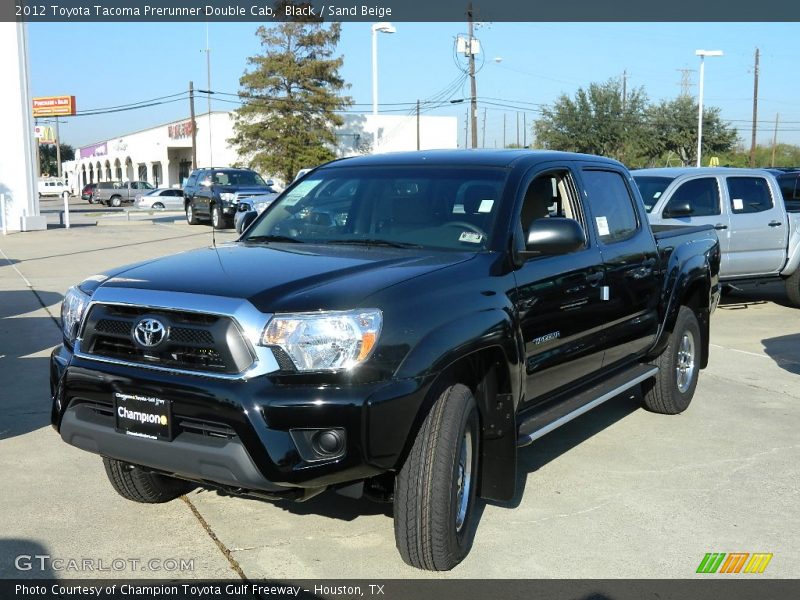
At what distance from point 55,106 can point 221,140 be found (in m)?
11.4

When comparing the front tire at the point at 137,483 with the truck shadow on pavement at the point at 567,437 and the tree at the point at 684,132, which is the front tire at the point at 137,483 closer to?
the truck shadow on pavement at the point at 567,437

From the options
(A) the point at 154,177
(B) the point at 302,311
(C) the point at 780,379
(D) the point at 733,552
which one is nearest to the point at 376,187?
(B) the point at 302,311

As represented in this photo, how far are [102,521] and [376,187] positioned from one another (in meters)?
2.33

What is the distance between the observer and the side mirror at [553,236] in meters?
4.38

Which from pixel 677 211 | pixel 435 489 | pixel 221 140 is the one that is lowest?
pixel 435 489

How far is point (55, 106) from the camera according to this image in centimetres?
5356

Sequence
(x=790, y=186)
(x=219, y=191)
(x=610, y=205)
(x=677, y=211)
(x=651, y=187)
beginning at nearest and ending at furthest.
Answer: (x=610, y=205), (x=677, y=211), (x=651, y=187), (x=790, y=186), (x=219, y=191)

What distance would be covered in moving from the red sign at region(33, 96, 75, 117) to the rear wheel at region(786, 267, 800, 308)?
48394 millimetres

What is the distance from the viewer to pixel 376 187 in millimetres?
5051

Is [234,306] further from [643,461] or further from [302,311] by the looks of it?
[643,461]

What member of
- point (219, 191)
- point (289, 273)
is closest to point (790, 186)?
point (289, 273)

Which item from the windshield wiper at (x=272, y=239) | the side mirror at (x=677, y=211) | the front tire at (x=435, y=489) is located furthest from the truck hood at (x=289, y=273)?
the side mirror at (x=677, y=211)

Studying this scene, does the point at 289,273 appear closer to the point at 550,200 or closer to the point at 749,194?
the point at 550,200

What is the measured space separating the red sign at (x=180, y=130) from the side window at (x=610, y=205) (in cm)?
6055
